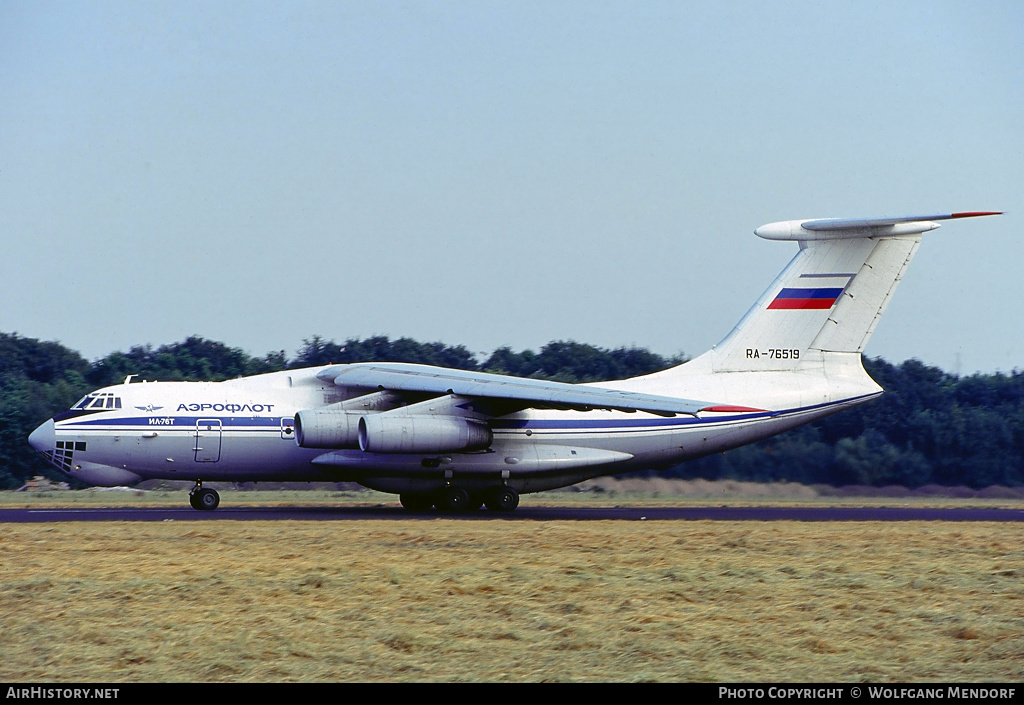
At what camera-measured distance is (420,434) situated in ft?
56.7

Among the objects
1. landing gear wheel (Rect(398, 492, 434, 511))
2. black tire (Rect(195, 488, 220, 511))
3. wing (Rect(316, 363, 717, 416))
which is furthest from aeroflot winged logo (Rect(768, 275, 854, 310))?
black tire (Rect(195, 488, 220, 511))

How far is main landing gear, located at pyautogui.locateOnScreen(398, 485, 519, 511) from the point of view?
60.5ft

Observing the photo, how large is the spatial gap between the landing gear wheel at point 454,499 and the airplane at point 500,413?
0.07 ft

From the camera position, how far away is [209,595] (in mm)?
8602

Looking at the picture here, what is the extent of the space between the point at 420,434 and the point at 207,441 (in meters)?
3.40

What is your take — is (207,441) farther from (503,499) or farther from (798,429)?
(798,429)

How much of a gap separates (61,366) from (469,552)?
25.3m

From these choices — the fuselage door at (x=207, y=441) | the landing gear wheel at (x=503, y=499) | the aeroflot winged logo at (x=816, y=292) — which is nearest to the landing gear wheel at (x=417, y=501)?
the landing gear wheel at (x=503, y=499)

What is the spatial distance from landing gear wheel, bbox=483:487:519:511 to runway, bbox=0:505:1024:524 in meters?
0.17

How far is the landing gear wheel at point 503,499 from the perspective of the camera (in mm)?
18688

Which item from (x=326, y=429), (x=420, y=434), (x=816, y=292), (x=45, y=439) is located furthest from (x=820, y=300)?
(x=45, y=439)

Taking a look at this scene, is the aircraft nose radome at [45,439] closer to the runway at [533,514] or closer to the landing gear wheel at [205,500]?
the runway at [533,514]

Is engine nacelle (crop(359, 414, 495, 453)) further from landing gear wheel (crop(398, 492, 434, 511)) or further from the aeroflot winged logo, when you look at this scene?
the aeroflot winged logo
